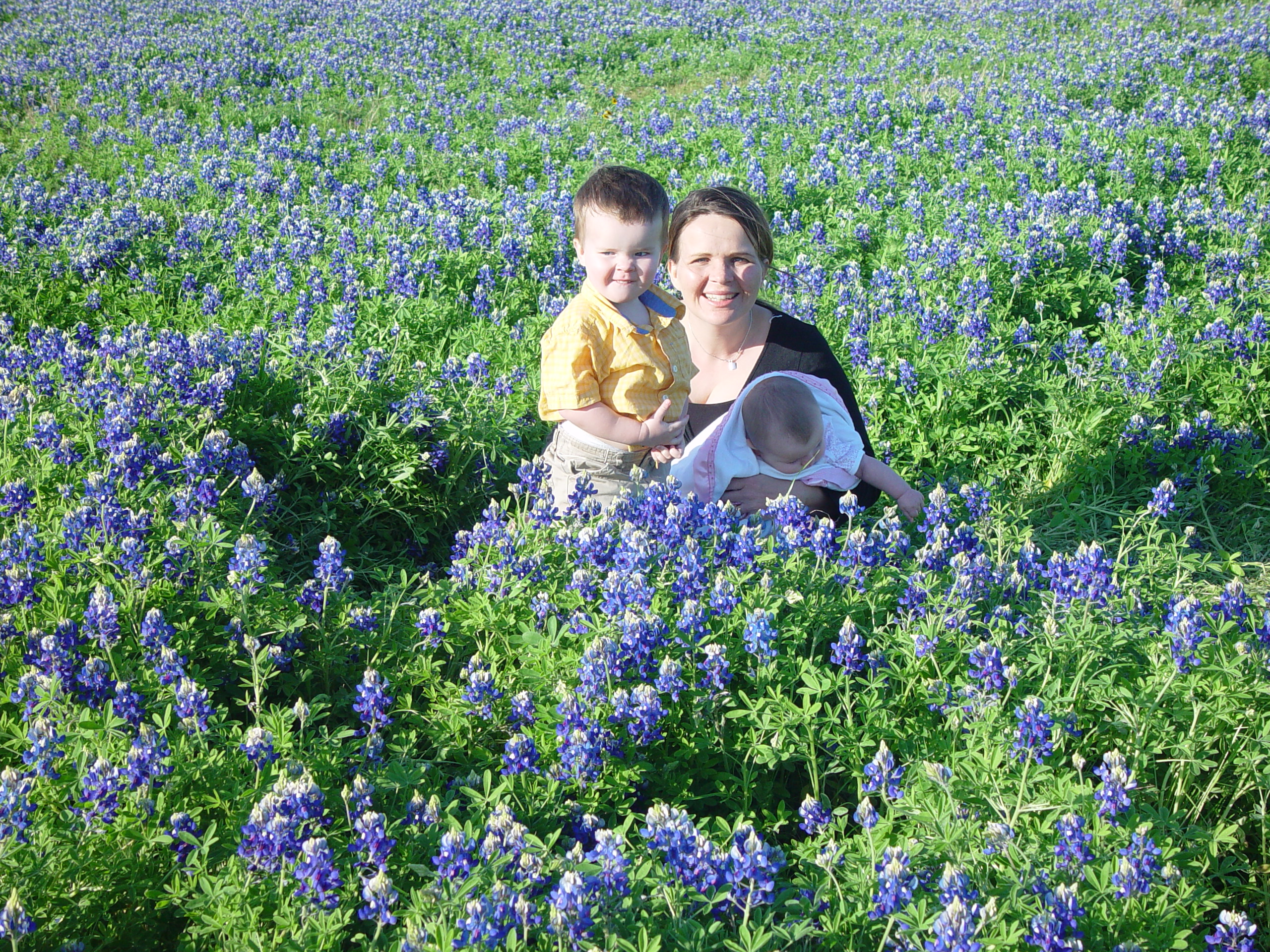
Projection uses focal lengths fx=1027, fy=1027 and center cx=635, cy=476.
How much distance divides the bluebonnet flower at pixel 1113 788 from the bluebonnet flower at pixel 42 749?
8.32 feet

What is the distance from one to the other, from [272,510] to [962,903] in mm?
3011

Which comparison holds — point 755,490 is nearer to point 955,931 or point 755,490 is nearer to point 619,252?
point 619,252

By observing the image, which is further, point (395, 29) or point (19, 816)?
point (395, 29)

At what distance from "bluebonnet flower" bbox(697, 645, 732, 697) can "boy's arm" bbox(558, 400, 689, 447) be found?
116 cm

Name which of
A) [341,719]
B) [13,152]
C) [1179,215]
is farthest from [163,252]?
[1179,215]

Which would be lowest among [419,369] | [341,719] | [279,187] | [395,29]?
[341,719]

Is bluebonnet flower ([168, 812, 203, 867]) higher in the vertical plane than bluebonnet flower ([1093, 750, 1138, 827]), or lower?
lower

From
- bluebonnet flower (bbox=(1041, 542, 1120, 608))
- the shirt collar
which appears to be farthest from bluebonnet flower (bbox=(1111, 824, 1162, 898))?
the shirt collar

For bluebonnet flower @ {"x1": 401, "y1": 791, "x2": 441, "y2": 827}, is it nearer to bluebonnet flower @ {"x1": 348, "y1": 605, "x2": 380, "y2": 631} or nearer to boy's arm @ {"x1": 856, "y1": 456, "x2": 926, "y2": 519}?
bluebonnet flower @ {"x1": 348, "y1": 605, "x2": 380, "y2": 631}

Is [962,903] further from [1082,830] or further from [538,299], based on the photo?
[538,299]

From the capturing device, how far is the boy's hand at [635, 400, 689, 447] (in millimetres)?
3869

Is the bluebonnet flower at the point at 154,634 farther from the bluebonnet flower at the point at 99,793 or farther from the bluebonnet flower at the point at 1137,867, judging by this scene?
the bluebonnet flower at the point at 1137,867

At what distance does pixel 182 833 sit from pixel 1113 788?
218cm

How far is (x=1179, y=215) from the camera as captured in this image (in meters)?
7.43
